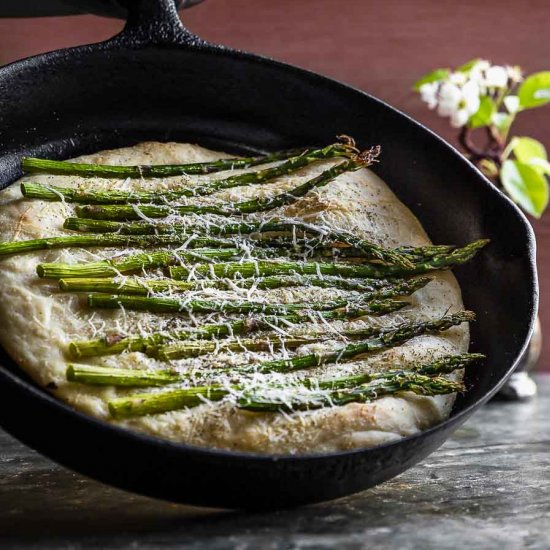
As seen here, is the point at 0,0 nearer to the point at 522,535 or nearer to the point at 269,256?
the point at 269,256

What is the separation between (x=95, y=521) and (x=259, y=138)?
3.70ft

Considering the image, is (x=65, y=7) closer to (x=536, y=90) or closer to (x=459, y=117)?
(x=459, y=117)

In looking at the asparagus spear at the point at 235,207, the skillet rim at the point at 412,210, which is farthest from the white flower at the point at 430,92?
the asparagus spear at the point at 235,207

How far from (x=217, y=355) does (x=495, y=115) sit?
5.71ft

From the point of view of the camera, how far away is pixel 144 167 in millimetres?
2135

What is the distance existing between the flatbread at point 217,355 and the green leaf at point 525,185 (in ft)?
2.83

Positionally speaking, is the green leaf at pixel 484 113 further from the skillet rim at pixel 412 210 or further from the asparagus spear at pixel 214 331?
the asparagus spear at pixel 214 331

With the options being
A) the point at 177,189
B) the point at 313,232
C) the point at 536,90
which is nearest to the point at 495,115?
the point at 536,90

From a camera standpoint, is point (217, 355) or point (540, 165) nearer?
point (217, 355)

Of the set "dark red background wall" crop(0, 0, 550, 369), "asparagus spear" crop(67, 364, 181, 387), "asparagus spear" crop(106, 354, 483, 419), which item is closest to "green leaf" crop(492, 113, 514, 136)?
"dark red background wall" crop(0, 0, 550, 369)

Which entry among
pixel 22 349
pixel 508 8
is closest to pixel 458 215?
pixel 22 349

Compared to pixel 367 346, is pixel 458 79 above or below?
above

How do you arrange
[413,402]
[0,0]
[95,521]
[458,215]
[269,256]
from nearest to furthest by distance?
1. [95,521]
2. [413,402]
3. [269,256]
4. [458,215]
5. [0,0]

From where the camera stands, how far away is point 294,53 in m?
3.49
